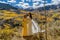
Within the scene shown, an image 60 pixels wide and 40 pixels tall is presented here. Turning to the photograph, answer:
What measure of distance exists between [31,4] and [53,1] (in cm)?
36

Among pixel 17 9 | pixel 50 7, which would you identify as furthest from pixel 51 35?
pixel 17 9

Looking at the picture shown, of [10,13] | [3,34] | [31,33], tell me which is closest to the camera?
[31,33]

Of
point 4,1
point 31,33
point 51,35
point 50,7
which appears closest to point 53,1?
point 50,7

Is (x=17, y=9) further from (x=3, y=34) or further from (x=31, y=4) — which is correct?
(x=3, y=34)

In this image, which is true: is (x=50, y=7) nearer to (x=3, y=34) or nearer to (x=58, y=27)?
(x=58, y=27)

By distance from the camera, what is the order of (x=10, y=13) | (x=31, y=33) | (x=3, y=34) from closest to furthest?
(x=31, y=33) → (x=3, y=34) → (x=10, y=13)

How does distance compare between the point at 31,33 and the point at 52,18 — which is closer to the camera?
the point at 31,33

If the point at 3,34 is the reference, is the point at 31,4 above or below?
above

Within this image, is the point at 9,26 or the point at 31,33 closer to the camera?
the point at 31,33

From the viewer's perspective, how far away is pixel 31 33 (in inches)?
88.9

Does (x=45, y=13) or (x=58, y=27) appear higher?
(x=45, y=13)

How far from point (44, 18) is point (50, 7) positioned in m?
0.28

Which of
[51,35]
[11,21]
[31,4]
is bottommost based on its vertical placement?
[51,35]

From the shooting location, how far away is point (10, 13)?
3414 millimetres
